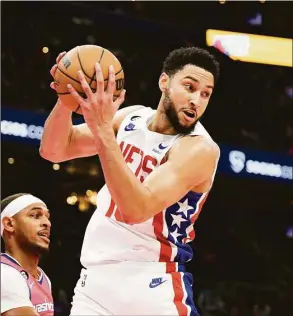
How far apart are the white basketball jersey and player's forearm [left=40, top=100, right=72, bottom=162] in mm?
310

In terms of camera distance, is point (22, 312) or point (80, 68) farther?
point (22, 312)

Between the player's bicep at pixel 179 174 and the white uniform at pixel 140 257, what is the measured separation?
12 centimetres

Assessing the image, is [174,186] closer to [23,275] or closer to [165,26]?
[23,275]

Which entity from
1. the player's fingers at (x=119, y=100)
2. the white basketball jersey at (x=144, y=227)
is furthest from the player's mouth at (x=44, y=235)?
the player's fingers at (x=119, y=100)

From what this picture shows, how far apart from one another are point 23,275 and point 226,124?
884cm

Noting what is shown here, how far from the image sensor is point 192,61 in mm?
3727

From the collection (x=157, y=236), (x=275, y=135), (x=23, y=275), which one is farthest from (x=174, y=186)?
(x=275, y=135)

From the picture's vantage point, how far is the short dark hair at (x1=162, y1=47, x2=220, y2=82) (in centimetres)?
370

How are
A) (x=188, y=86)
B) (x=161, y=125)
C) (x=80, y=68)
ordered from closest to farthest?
(x=80, y=68), (x=188, y=86), (x=161, y=125)

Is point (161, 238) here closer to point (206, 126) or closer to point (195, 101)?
point (195, 101)

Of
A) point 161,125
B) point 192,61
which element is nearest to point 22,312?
point 161,125

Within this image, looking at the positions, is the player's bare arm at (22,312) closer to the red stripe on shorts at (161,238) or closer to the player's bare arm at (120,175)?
the red stripe on shorts at (161,238)

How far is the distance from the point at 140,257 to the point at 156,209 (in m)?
0.36

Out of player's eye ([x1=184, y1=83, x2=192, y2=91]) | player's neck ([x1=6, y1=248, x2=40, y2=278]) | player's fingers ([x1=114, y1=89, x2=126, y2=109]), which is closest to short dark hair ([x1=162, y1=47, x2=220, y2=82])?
player's eye ([x1=184, y1=83, x2=192, y2=91])
